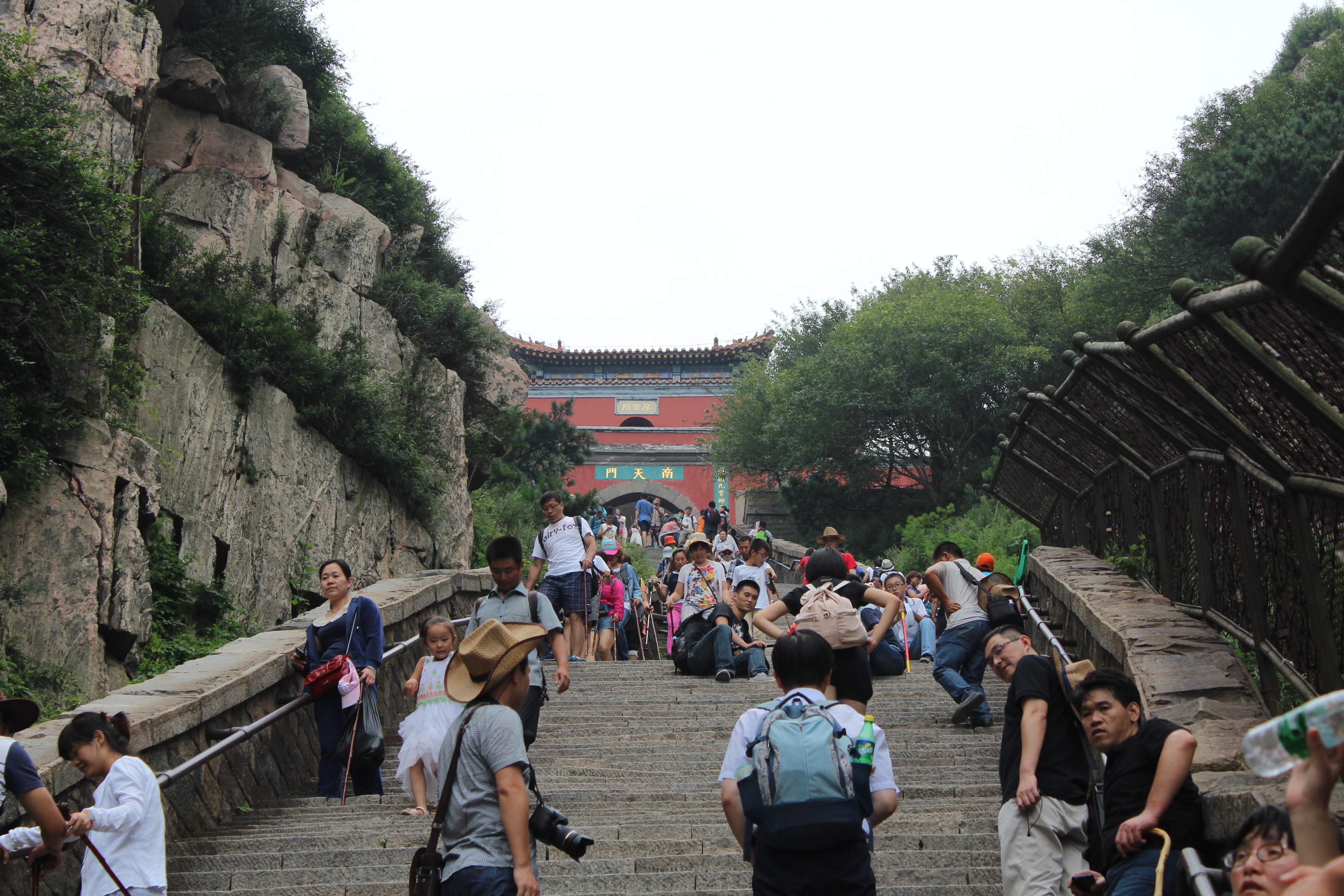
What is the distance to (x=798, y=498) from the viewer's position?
32.5 metres

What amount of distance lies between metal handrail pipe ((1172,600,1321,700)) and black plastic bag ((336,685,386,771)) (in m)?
4.52

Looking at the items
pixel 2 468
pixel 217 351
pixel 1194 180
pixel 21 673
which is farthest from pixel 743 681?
pixel 1194 180

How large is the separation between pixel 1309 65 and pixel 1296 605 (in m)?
26.2

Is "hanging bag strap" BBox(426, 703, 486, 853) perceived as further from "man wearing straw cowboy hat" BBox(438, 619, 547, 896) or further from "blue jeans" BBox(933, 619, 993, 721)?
"blue jeans" BBox(933, 619, 993, 721)

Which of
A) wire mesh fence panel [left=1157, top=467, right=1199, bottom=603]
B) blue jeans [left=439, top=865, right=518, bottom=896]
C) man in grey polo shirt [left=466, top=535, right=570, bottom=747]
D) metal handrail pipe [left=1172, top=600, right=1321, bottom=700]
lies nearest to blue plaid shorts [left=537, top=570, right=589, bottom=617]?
man in grey polo shirt [left=466, top=535, right=570, bottom=747]

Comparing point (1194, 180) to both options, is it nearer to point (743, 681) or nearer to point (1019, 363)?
point (1019, 363)

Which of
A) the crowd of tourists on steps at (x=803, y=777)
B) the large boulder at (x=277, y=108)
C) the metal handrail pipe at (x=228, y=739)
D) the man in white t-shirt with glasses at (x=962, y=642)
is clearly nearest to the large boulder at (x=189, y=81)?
the large boulder at (x=277, y=108)

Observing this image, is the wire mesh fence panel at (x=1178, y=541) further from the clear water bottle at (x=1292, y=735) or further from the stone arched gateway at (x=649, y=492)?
the stone arched gateway at (x=649, y=492)

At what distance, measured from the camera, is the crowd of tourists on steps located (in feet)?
10.5

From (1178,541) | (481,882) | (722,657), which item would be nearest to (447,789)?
(481,882)

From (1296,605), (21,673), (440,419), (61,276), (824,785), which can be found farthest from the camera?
(440,419)

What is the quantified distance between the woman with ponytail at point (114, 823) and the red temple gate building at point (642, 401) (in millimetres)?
37438

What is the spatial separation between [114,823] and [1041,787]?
3.29m

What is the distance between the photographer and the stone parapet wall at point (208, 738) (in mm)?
4789
